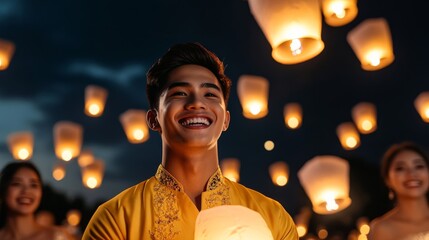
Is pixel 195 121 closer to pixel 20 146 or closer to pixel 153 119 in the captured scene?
pixel 153 119

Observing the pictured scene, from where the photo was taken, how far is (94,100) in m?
11.3

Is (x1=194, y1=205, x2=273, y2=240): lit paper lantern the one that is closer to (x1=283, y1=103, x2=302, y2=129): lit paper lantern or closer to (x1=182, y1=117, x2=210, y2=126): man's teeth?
(x1=182, y1=117, x2=210, y2=126): man's teeth

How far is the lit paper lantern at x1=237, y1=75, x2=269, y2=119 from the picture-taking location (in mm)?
8539

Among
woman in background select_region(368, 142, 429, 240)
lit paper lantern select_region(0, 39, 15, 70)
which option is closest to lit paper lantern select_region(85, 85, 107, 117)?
lit paper lantern select_region(0, 39, 15, 70)

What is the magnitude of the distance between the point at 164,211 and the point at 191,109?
41 centimetres

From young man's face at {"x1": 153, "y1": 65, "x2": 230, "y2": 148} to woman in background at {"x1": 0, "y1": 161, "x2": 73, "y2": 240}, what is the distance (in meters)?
1.99

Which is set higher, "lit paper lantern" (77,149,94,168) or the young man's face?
"lit paper lantern" (77,149,94,168)

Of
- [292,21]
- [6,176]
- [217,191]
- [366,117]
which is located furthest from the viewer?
[366,117]

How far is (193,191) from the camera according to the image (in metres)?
2.23

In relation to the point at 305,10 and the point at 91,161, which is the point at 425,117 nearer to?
the point at 305,10

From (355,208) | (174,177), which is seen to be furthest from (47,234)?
(355,208)

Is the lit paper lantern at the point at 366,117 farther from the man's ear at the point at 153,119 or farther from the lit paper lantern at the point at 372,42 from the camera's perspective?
the man's ear at the point at 153,119

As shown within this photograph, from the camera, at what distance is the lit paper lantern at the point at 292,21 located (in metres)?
3.42

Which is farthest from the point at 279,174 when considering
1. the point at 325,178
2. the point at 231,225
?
the point at 231,225
